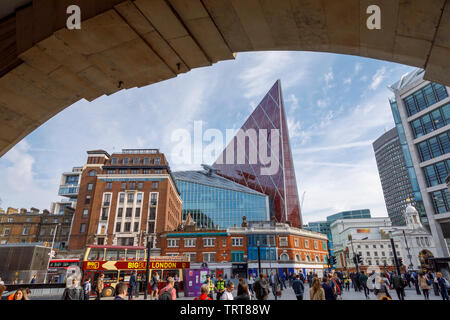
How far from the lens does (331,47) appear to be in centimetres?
267

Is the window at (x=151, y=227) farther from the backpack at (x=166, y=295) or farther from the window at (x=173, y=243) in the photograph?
the backpack at (x=166, y=295)

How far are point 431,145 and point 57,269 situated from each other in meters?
56.9

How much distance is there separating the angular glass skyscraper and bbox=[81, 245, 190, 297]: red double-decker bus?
51.0 metres

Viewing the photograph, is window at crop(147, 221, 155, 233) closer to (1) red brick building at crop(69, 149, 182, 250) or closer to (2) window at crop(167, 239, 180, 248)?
(1) red brick building at crop(69, 149, 182, 250)

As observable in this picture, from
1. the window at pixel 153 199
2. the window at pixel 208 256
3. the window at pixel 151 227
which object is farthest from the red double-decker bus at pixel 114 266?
the window at pixel 153 199

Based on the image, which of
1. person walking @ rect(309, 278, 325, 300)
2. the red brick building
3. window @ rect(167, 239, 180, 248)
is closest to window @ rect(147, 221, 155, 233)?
the red brick building

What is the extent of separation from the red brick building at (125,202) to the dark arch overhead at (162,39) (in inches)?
1916

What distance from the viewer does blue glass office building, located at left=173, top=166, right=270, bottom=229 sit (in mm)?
74750

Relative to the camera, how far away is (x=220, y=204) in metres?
77.1

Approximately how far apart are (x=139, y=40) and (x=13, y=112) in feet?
5.97

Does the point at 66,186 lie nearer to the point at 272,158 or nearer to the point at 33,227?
the point at 33,227

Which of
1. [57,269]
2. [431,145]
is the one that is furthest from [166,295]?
[431,145]

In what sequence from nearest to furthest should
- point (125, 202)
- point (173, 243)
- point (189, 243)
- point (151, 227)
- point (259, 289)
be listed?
point (259, 289) → point (189, 243) → point (173, 243) → point (151, 227) → point (125, 202)

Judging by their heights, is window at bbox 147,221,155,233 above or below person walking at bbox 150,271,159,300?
above
